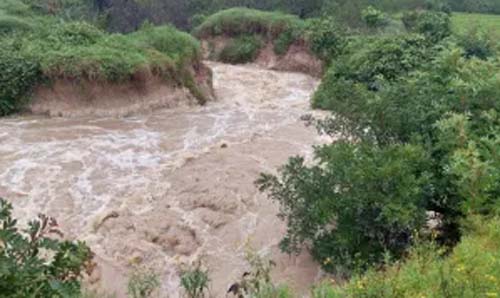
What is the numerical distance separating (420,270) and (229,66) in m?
21.5

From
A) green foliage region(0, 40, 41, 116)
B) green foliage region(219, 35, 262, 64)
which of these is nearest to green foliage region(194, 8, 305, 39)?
green foliage region(219, 35, 262, 64)

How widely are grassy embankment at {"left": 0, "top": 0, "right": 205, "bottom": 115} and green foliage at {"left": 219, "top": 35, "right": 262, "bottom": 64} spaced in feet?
20.8

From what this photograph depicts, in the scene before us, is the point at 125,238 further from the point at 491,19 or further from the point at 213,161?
the point at 491,19

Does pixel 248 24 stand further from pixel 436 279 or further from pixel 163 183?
pixel 436 279

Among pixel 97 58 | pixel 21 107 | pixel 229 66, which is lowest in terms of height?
pixel 229 66

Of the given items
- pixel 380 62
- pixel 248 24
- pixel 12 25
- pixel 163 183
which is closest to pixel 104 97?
pixel 12 25

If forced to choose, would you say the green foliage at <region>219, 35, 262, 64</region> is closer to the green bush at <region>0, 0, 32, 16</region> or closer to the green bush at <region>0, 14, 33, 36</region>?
the green bush at <region>0, 0, 32, 16</region>

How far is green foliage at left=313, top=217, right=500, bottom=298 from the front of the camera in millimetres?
5168

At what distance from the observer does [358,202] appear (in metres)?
8.17

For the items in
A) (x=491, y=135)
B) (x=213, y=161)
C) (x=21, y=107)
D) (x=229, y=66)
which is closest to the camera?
(x=491, y=135)

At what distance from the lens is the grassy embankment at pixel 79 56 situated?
691 inches

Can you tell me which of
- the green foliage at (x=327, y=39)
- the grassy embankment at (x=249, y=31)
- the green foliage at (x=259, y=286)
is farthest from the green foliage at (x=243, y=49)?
the green foliage at (x=259, y=286)

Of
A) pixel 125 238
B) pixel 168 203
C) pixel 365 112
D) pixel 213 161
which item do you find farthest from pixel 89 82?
pixel 365 112

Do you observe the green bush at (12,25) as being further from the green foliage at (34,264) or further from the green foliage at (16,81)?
the green foliage at (34,264)
